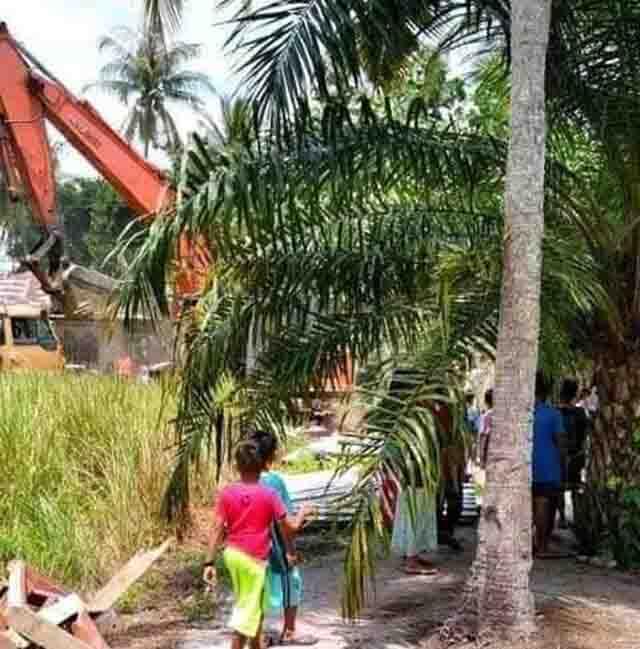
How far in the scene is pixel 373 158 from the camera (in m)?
7.04

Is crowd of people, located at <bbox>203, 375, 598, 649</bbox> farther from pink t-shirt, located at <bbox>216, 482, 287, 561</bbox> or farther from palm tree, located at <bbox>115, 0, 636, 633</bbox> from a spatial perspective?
palm tree, located at <bbox>115, 0, 636, 633</bbox>

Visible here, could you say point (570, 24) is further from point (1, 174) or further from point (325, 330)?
point (1, 174)

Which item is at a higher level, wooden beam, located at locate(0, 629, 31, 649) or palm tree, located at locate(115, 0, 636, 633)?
palm tree, located at locate(115, 0, 636, 633)

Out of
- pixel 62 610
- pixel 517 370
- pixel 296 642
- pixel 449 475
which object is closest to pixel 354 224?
pixel 449 475

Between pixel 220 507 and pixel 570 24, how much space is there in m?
4.50

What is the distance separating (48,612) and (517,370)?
2.75 m

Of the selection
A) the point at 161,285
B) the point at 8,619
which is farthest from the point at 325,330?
the point at 8,619

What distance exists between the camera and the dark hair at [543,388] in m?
8.66

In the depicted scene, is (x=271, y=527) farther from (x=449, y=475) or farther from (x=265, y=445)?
(x=449, y=475)

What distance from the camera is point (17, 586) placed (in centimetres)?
559

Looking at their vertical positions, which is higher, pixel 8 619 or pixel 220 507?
pixel 220 507

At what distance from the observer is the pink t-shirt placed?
5547 mm

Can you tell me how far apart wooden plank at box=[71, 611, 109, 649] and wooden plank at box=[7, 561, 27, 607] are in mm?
286

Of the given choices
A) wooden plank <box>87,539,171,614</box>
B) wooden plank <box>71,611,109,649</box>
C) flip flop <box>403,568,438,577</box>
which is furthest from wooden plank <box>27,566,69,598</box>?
flip flop <box>403,568,438,577</box>
